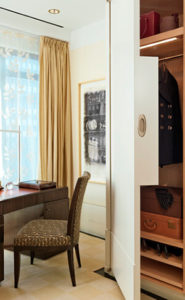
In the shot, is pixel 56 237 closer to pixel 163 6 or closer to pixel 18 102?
pixel 18 102

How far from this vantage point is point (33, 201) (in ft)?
9.27

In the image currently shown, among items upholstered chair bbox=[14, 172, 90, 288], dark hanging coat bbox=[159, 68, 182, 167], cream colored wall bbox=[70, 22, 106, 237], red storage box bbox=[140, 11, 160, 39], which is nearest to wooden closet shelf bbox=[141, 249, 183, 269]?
upholstered chair bbox=[14, 172, 90, 288]

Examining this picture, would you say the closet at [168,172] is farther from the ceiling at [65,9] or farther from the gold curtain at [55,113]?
the gold curtain at [55,113]

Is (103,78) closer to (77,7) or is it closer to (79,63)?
(79,63)

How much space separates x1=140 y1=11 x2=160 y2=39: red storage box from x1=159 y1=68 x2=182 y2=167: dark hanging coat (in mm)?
302

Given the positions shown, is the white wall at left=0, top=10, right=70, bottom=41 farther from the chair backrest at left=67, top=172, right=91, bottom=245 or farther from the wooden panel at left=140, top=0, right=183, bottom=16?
the chair backrest at left=67, top=172, right=91, bottom=245

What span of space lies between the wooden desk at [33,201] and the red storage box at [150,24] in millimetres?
1644

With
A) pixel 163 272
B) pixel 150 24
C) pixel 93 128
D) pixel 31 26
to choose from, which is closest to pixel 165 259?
pixel 163 272

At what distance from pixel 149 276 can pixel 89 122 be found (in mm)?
2054

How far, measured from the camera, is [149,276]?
7.96ft

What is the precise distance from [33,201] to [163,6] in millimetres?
2041

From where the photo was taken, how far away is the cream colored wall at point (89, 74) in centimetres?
378

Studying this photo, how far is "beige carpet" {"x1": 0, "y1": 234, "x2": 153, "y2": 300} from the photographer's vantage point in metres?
2.40

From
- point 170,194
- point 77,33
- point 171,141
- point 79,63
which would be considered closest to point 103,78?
point 79,63
